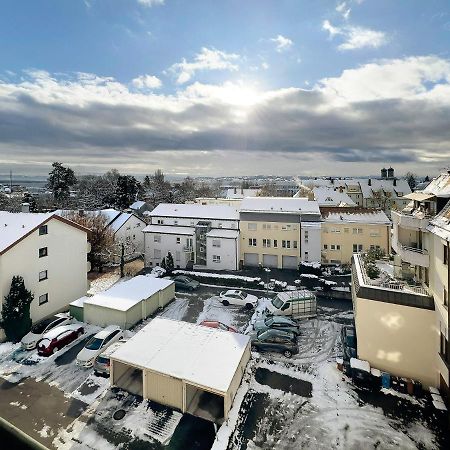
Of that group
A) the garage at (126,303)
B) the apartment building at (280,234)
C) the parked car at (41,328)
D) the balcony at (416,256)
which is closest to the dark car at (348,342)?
the balcony at (416,256)

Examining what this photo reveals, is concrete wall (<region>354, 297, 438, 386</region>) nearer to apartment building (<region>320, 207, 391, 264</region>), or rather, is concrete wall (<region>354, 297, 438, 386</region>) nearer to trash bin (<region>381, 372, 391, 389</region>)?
trash bin (<region>381, 372, 391, 389</region>)

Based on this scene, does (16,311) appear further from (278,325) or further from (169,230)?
(169,230)

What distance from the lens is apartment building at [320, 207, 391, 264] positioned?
Result: 36125 mm

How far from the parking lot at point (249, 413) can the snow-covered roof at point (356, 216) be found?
74.1 ft

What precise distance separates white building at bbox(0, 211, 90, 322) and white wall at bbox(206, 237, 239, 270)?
15.2m

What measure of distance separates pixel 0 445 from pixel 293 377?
47.5ft

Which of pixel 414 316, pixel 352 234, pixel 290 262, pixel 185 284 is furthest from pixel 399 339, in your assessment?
pixel 352 234

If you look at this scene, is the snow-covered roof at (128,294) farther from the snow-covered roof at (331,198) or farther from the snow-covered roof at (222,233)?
the snow-covered roof at (331,198)

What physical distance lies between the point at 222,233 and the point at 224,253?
2749 mm

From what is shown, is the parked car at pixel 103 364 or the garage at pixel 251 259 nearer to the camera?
the parked car at pixel 103 364

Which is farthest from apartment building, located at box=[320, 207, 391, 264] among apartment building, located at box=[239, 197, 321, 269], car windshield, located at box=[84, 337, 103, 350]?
car windshield, located at box=[84, 337, 103, 350]

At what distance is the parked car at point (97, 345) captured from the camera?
57.8ft

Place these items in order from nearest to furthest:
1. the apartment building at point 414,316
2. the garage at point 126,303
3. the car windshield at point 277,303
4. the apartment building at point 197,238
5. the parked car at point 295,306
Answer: the apartment building at point 414,316 → the garage at point 126,303 → the parked car at point 295,306 → the car windshield at point 277,303 → the apartment building at point 197,238

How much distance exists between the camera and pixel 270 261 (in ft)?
127
